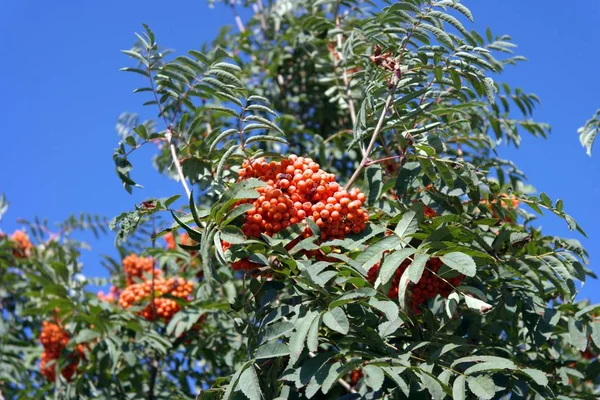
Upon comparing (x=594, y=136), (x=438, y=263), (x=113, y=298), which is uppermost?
(x=113, y=298)

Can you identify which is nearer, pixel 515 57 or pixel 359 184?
pixel 515 57

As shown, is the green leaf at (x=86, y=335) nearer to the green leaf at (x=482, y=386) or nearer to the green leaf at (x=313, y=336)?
the green leaf at (x=313, y=336)

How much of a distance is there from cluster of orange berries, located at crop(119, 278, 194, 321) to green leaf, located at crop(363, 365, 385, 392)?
2252 millimetres

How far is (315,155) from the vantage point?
451cm

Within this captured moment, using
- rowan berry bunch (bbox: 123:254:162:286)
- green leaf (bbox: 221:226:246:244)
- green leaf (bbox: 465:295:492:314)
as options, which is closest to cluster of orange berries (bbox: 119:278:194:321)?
rowan berry bunch (bbox: 123:254:162:286)

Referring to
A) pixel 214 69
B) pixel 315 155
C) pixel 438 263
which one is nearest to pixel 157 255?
pixel 315 155

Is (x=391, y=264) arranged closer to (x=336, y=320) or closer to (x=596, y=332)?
(x=336, y=320)

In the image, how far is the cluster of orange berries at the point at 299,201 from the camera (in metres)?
2.44

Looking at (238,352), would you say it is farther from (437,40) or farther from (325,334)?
(437,40)

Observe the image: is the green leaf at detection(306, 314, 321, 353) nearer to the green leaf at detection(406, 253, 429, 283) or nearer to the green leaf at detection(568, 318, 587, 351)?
the green leaf at detection(406, 253, 429, 283)

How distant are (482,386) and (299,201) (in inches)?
32.6

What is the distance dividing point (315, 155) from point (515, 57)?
1.31 m

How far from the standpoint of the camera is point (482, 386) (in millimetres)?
2188

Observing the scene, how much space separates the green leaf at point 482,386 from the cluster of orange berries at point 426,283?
380 millimetres
